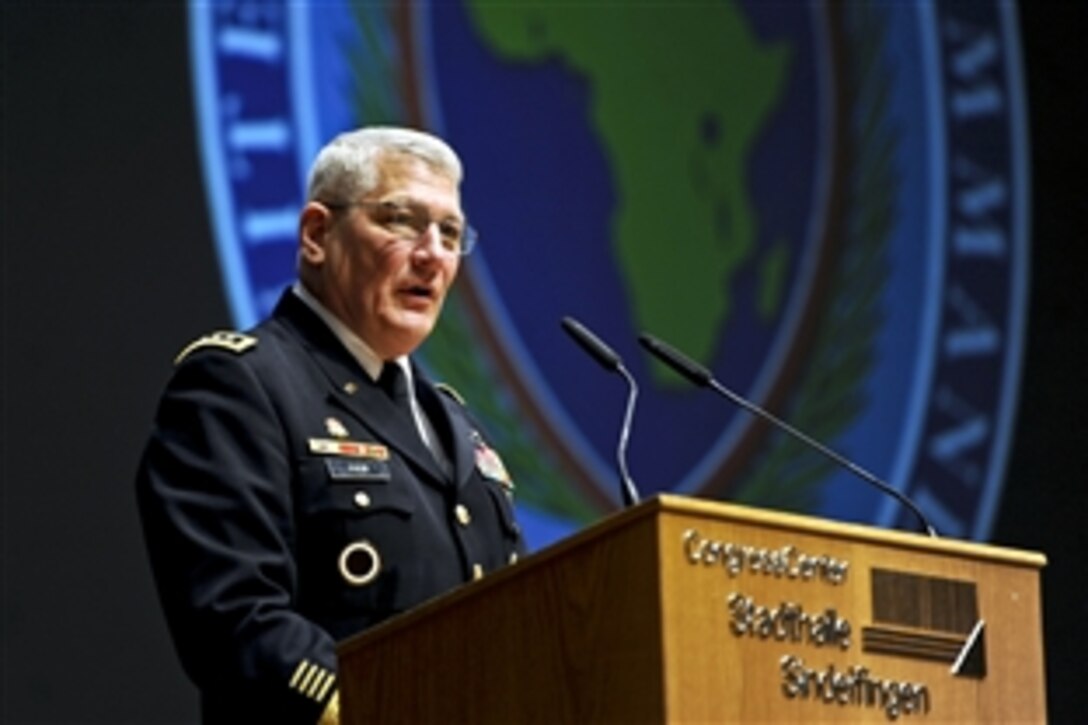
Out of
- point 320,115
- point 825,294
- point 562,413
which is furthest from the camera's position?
point 825,294

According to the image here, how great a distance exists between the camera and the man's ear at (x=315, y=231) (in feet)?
11.9

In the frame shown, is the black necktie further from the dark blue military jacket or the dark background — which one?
the dark background

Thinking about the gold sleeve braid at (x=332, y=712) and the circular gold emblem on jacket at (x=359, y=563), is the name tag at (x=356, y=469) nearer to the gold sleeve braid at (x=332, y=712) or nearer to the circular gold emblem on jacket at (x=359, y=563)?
the circular gold emblem on jacket at (x=359, y=563)

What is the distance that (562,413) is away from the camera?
4.90 meters

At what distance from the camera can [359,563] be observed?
3.30m

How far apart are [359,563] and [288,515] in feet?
0.42

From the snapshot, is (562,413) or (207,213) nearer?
(207,213)

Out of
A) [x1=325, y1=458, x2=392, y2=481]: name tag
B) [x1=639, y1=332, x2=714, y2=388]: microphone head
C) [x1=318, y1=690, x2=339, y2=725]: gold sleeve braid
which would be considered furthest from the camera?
[x1=325, y1=458, x2=392, y2=481]: name tag

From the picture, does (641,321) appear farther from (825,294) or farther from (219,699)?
(219,699)

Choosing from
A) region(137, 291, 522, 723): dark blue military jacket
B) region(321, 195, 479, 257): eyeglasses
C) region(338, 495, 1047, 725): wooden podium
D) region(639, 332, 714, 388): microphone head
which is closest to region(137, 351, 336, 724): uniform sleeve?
region(137, 291, 522, 723): dark blue military jacket

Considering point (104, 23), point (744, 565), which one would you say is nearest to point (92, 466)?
point (104, 23)

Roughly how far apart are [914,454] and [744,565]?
2915 mm

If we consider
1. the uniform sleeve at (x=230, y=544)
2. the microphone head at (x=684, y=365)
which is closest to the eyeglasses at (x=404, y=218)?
the uniform sleeve at (x=230, y=544)

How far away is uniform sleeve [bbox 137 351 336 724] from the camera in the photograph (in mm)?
3049
